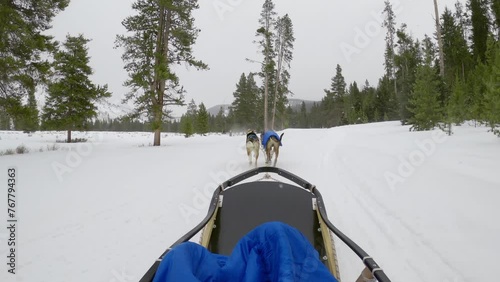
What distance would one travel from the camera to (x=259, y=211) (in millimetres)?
3758

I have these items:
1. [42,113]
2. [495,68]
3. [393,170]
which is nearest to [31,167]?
[393,170]

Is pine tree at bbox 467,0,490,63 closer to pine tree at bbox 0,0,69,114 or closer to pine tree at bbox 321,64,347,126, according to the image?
pine tree at bbox 321,64,347,126

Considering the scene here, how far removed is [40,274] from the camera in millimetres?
3061

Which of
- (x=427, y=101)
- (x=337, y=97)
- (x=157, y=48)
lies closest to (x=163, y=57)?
(x=157, y=48)

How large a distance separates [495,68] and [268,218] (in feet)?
32.8

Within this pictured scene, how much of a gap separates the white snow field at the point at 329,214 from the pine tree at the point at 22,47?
4.60 meters

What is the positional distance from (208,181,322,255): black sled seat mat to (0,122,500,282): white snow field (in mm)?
662

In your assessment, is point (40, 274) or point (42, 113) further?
point (42, 113)

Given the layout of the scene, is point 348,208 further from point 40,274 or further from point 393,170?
point 40,274

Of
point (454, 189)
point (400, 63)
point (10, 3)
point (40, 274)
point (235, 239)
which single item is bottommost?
point (40, 274)

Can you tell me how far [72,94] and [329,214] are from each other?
2481cm

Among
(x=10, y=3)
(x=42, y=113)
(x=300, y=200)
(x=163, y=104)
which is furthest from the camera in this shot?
(x=42, y=113)

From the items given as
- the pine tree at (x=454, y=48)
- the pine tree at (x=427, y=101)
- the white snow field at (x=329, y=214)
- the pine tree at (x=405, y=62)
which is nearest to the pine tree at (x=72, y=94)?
the white snow field at (x=329, y=214)

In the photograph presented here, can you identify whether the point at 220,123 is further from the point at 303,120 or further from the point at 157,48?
the point at 157,48
